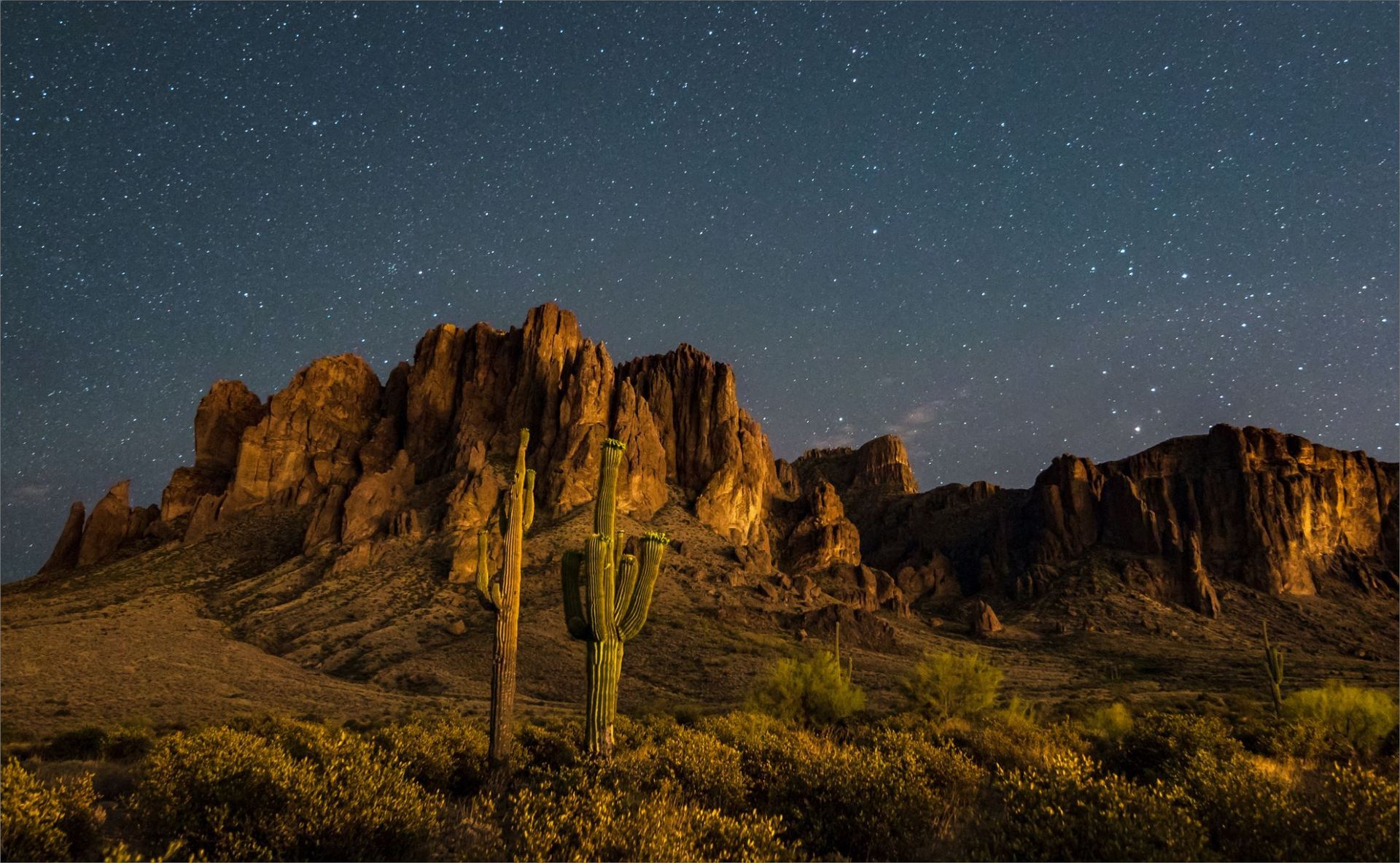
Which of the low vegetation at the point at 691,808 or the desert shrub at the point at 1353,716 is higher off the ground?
the low vegetation at the point at 691,808

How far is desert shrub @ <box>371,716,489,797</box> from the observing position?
12.0 m

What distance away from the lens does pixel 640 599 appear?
14.2 meters

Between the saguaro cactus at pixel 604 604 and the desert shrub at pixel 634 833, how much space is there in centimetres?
557

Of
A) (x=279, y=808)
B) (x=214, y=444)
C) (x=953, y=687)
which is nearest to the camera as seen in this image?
(x=279, y=808)

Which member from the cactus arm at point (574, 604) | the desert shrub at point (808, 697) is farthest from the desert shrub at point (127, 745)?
the desert shrub at point (808, 697)

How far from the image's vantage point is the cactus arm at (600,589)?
525 inches

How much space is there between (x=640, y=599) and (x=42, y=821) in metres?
9.28

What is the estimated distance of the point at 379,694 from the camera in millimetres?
35438

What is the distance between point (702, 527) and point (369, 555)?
114ft

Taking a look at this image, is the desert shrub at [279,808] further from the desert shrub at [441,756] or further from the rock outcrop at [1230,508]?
the rock outcrop at [1230,508]

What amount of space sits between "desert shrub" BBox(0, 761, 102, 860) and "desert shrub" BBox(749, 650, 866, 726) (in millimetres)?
20198

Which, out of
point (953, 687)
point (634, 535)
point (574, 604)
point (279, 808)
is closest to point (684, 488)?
point (634, 535)

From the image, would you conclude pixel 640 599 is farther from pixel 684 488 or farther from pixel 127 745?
pixel 684 488

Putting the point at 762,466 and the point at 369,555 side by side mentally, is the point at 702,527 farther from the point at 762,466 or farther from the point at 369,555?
the point at 369,555
